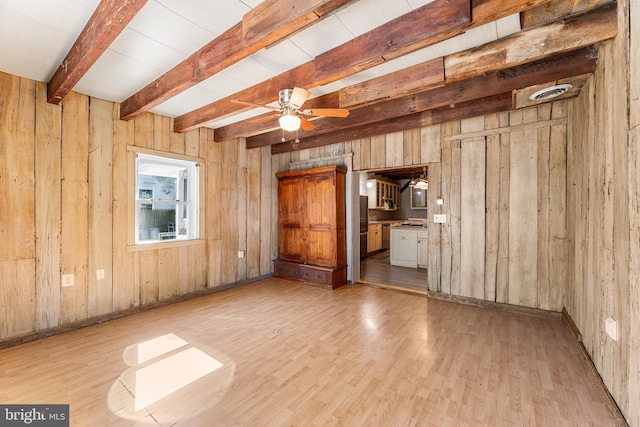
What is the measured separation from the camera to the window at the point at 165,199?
374 cm

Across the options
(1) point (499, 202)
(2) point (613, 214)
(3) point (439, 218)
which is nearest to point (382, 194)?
(3) point (439, 218)

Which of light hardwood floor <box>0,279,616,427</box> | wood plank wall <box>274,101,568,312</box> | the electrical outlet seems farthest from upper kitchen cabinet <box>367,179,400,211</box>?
light hardwood floor <box>0,279,616,427</box>

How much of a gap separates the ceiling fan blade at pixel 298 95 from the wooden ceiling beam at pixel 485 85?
1.41 m

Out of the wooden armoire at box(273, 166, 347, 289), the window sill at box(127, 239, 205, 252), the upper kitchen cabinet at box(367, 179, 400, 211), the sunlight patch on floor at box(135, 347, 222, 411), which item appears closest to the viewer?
the sunlight patch on floor at box(135, 347, 222, 411)

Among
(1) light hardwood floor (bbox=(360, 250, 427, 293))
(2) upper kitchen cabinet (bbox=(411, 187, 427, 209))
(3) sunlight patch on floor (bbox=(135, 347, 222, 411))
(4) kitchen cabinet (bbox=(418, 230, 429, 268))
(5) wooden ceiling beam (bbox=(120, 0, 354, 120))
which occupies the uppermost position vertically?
(5) wooden ceiling beam (bbox=(120, 0, 354, 120))

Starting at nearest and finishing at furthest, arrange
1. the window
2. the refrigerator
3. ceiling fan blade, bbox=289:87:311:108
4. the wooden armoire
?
ceiling fan blade, bbox=289:87:311:108 < the window < the wooden armoire < the refrigerator

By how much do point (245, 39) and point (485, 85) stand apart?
2.33 metres

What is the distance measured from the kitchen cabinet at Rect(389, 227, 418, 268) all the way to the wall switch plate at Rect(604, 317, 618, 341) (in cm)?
398

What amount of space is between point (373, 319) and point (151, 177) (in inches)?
145

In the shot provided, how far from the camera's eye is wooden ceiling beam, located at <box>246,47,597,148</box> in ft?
7.32

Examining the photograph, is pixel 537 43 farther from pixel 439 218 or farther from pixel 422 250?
pixel 422 250

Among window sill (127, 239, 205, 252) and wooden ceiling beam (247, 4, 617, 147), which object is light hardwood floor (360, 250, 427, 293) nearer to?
window sill (127, 239, 205, 252)

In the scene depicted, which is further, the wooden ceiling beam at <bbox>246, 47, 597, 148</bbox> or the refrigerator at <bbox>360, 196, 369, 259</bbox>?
the refrigerator at <bbox>360, 196, 369, 259</bbox>

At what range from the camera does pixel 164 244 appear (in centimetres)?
385
